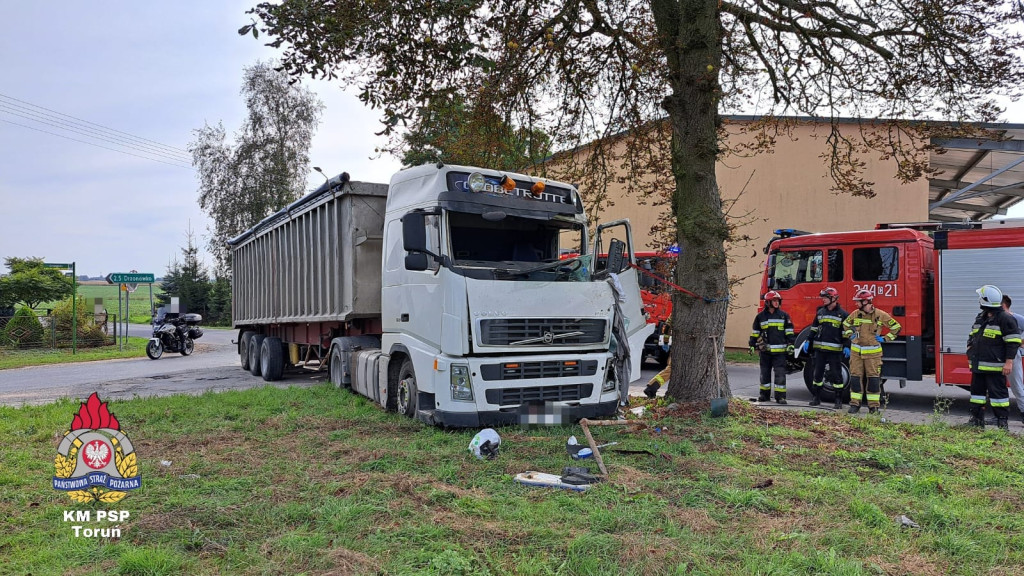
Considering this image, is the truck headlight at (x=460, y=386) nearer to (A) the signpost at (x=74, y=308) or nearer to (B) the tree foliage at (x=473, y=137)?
(B) the tree foliage at (x=473, y=137)

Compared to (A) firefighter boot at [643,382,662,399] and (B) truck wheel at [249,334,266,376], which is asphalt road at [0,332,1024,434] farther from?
(A) firefighter boot at [643,382,662,399]

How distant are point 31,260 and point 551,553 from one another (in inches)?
1166

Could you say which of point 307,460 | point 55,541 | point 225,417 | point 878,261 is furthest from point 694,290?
point 55,541

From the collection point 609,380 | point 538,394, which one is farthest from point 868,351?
point 538,394

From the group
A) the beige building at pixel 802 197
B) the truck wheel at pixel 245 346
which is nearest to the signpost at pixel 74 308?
the truck wheel at pixel 245 346

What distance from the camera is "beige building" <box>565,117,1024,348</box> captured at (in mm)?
15516

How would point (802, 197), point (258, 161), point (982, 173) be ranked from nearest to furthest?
point (802, 197) < point (982, 173) < point (258, 161)

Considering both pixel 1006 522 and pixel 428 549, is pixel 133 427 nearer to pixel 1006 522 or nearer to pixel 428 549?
pixel 428 549

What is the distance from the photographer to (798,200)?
16.8m

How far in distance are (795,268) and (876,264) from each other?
126 cm

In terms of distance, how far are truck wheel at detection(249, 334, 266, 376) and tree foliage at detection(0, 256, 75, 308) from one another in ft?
45.0

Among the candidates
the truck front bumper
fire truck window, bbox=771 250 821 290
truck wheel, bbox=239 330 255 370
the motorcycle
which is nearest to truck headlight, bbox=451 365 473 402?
the truck front bumper

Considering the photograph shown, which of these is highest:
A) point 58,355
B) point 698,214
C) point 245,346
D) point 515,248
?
point 698,214

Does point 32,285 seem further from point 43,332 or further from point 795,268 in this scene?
point 795,268
